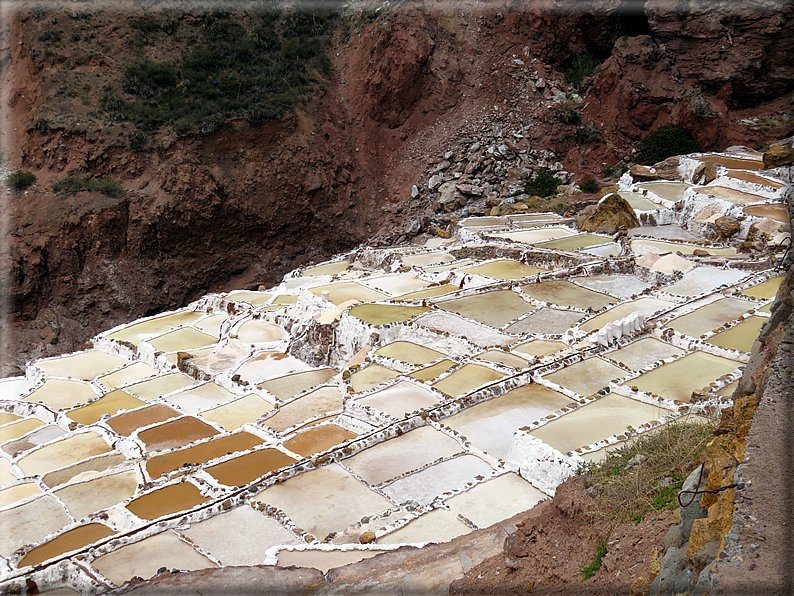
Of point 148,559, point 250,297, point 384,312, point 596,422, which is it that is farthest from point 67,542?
point 250,297

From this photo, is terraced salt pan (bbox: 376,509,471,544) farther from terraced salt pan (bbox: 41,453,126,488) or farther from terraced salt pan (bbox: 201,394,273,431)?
terraced salt pan (bbox: 41,453,126,488)

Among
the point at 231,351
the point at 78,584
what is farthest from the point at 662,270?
the point at 78,584

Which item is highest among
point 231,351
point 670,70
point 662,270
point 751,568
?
point 670,70

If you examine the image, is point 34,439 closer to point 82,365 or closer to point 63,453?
point 63,453

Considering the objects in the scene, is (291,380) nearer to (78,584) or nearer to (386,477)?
(386,477)

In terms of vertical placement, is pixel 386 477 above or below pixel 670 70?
below

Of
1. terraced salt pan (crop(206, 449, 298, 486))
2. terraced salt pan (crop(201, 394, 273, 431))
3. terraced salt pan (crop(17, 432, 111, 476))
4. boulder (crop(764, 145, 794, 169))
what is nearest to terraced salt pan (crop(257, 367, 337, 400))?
terraced salt pan (crop(201, 394, 273, 431))
